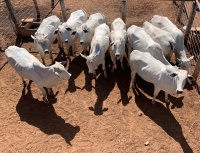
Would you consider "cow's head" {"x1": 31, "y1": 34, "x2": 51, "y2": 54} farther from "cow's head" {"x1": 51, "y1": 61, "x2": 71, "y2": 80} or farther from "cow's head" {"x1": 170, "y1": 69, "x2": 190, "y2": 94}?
"cow's head" {"x1": 170, "y1": 69, "x2": 190, "y2": 94}

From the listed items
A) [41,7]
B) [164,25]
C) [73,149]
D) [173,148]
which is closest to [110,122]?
[73,149]

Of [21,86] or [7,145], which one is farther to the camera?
[21,86]

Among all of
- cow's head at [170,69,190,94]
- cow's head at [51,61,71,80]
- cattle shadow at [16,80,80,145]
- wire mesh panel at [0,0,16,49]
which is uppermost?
cow's head at [51,61,71,80]

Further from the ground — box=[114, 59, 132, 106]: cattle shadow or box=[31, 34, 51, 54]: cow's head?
box=[31, 34, 51, 54]: cow's head

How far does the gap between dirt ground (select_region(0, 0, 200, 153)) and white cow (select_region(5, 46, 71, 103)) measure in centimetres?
87

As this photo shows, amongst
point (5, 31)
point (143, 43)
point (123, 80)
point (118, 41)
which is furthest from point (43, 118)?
point (5, 31)

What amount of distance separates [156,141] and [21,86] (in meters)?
5.18

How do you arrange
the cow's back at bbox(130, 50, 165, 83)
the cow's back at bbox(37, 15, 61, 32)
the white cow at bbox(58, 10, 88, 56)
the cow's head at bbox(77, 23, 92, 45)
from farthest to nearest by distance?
the cow's back at bbox(37, 15, 61, 32), the white cow at bbox(58, 10, 88, 56), the cow's head at bbox(77, 23, 92, 45), the cow's back at bbox(130, 50, 165, 83)

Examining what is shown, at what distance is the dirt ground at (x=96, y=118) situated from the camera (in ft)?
23.5

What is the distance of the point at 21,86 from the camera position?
29.7 feet

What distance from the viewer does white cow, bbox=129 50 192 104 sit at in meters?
7.18

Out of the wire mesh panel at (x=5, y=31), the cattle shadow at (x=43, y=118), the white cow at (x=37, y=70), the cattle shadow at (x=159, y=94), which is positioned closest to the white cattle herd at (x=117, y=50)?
the white cow at (x=37, y=70)

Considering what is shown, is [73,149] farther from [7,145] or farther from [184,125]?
[184,125]

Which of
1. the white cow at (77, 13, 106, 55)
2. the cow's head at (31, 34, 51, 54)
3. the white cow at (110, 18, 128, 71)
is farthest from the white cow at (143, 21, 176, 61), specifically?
the cow's head at (31, 34, 51, 54)
